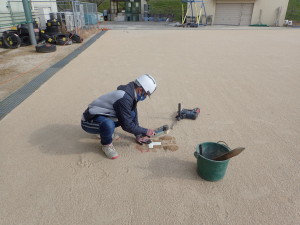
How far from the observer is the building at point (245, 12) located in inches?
901

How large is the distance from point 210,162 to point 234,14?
1003 inches

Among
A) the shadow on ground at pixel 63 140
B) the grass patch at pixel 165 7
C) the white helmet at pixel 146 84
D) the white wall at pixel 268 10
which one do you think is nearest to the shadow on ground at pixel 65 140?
the shadow on ground at pixel 63 140

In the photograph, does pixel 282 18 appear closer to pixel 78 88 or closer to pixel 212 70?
pixel 212 70

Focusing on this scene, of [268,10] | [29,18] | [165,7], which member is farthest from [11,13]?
[165,7]

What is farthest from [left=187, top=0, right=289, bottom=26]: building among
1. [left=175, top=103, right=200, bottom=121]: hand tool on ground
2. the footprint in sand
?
the footprint in sand

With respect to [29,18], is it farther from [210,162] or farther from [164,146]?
[210,162]

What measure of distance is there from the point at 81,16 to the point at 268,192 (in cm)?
1481

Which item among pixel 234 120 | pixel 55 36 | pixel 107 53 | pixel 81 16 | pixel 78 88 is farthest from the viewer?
pixel 81 16

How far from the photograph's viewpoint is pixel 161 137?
Result: 11.5 ft

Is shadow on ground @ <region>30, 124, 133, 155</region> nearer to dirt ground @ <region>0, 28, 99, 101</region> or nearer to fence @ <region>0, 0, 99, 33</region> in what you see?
dirt ground @ <region>0, 28, 99, 101</region>

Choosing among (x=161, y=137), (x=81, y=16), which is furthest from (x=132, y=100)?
(x=81, y=16)

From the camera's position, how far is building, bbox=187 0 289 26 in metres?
22.9

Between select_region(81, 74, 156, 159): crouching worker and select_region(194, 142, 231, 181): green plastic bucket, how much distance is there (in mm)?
731

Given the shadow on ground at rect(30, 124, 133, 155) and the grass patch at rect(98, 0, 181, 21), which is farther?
the grass patch at rect(98, 0, 181, 21)
